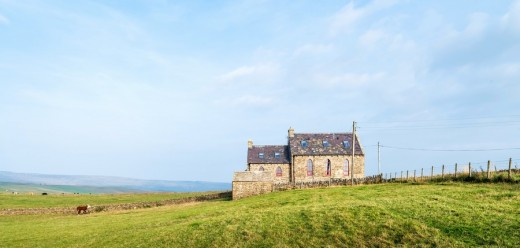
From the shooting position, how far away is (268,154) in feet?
234

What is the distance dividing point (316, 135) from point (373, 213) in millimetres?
48532

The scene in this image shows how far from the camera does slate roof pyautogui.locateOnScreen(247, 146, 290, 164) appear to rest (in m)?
69.8

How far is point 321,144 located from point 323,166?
414 centimetres

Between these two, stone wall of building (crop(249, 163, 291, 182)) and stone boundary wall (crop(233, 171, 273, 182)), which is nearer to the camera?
stone boundary wall (crop(233, 171, 273, 182))

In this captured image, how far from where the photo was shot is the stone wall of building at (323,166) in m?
67.8

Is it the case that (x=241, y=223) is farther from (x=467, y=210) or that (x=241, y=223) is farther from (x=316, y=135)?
(x=316, y=135)

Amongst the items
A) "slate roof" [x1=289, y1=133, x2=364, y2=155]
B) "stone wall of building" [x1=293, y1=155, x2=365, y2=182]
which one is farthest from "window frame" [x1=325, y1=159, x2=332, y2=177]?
"slate roof" [x1=289, y1=133, x2=364, y2=155]

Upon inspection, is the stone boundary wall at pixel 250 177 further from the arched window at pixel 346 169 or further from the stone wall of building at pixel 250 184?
the arched window at pixel 346 169

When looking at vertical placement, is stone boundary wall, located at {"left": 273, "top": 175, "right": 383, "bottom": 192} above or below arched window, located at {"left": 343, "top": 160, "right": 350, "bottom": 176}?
below

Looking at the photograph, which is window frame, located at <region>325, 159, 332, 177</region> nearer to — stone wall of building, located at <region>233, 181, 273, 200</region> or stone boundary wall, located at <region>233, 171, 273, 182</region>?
stone boundary wall, located at <region>233, 171, 273, 182</region>

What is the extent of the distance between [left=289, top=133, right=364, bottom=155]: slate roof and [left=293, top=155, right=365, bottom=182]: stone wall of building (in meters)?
0.86

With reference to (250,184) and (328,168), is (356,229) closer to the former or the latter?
(250,184)

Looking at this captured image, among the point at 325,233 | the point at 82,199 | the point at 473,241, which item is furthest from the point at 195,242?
the point at 82,199

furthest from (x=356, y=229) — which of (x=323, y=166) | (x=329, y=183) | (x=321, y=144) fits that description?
(x=321, y=144)
